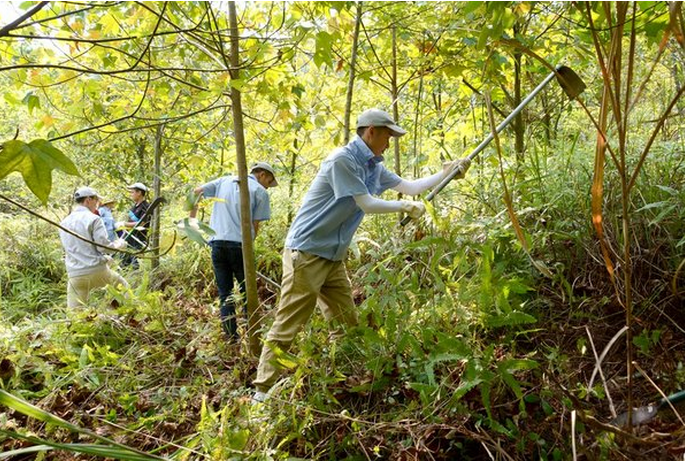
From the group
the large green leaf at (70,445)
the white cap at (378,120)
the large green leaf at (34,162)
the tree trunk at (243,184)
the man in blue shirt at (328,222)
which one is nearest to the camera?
the large green leaf at (70,445)

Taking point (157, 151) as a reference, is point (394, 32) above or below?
above

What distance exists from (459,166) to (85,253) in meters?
3.87

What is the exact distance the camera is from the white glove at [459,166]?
3121 millimetres

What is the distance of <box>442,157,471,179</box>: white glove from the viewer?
3.12 metres

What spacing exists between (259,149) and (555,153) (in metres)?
4.01

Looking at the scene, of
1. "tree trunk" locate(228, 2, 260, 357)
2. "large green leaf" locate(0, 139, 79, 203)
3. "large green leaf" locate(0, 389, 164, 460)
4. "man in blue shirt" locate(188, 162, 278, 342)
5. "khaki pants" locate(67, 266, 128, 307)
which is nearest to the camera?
"large green leaf" locate(0, 389, 164, 460)

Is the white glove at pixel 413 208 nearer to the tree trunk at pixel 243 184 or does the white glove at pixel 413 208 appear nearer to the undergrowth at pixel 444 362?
the undergrowth at pixel 444 362

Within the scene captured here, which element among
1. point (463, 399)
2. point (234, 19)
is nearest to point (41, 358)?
point (234, 19)

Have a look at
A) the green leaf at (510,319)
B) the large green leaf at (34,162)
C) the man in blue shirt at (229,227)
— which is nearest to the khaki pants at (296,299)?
the green leaf at (510,319)

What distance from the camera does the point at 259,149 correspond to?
6.28 meters

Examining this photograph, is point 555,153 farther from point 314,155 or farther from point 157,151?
point 157,151

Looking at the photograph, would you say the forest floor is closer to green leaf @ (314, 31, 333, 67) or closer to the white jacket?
green leaf @ (314, 31, 333, 67)

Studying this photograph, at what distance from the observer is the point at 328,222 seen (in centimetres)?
297

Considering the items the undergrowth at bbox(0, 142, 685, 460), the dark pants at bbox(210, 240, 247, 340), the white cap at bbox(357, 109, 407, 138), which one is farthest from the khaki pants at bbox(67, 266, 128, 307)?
the white cap at bbox(357, 109, 407, 138)
